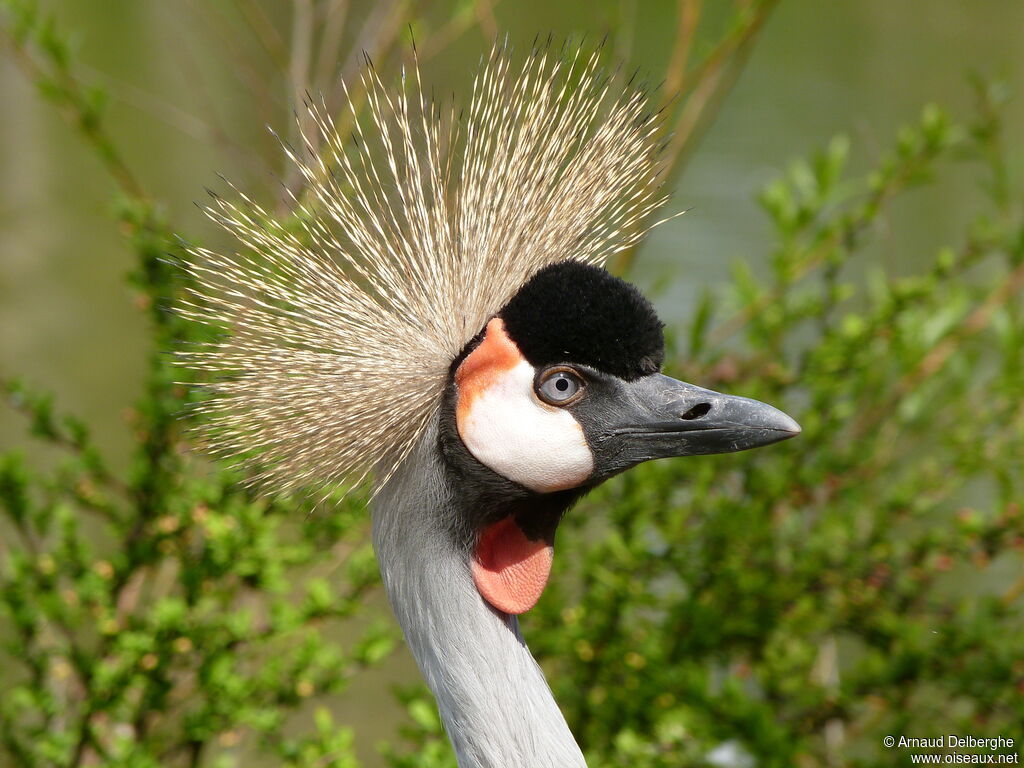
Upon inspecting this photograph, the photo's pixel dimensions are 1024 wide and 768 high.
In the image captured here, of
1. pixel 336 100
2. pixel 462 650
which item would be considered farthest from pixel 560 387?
pixel 336 100

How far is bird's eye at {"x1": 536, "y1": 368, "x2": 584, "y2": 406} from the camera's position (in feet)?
4.11

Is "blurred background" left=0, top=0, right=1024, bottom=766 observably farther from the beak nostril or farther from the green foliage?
the beak nostril

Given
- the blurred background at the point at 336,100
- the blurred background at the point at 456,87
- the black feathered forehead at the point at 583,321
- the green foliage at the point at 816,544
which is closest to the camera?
the black feathered forehead at the point at 583,321

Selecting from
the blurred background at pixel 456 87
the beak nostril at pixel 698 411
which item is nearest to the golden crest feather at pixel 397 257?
the beak nostril at pixel 698 411

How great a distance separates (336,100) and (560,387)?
3.77ft

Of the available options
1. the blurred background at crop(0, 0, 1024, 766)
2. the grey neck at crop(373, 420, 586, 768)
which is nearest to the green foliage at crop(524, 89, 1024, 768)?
the blurred background at crop(0, 0, 1024, 766)

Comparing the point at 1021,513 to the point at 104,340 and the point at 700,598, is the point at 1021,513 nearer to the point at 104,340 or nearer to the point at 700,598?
the point at 700,598

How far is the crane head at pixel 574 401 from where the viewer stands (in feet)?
4.02

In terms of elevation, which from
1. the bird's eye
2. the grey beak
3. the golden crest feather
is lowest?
the grey beak

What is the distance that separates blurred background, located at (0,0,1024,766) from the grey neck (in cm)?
95

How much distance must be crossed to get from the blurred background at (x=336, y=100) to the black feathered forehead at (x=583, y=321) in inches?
34.9

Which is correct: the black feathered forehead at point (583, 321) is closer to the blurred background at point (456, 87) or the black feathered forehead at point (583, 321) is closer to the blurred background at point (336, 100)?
the blurred background at point (336, 100)

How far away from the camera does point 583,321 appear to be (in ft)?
4.00

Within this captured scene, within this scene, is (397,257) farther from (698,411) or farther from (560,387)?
(698,411)
